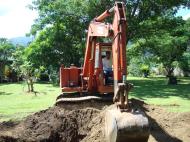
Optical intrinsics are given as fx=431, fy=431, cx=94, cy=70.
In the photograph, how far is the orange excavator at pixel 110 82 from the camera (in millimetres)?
8625

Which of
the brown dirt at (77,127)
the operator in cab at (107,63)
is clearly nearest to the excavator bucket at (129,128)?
the brown dirt at (77,127)

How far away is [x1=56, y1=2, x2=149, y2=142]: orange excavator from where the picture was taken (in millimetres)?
8625

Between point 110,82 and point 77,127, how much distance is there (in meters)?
3.18

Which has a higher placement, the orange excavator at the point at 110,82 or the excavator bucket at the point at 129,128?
the orange excavator at the point at 110,82

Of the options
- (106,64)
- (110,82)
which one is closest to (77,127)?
(110,82)

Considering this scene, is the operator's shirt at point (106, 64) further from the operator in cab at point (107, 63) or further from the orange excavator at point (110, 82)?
the orange excavator at point (110, 82)

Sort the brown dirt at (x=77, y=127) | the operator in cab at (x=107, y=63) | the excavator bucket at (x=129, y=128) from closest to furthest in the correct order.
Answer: the excavator bucket at (x=129, y=128) < the brown dirt at (x=77, y=127) < the operator in cab at (x=107, y=63)

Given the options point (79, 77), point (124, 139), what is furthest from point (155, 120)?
point (79, 77)

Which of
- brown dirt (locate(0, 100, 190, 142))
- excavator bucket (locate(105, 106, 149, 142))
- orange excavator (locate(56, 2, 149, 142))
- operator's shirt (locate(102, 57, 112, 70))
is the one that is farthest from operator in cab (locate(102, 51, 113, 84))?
excavator bucket (locate(105, 106, 149, 142))

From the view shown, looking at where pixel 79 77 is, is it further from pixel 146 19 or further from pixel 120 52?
pixel 146 19

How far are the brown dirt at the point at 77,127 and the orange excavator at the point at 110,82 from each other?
3.61ft

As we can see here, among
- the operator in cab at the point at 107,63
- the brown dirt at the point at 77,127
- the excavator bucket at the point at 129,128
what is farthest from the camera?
the operator in cab at the point at 107,63

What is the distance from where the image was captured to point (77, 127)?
11.2 meters

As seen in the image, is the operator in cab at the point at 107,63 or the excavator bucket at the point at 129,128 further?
the operator in cab at the point at 107,63
